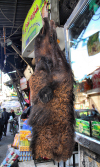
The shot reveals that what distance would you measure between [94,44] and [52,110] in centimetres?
141

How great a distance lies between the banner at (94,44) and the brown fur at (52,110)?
96 cm

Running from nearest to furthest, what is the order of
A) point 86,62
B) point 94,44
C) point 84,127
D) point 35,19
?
1. point 84,127
2. point 94,44
3. point 86,62
4. point 35,19

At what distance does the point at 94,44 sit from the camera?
1.94m

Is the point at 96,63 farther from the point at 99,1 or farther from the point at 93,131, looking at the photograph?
the point at 93,131

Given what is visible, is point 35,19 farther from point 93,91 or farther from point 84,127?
point 84,127

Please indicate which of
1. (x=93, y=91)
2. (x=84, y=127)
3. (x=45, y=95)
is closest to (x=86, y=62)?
(x=93, y=91)

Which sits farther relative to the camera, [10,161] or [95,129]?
[10,161]

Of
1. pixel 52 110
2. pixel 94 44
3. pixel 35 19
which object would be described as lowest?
pixel 52 110

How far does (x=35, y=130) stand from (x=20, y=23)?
→ 19.6 feet

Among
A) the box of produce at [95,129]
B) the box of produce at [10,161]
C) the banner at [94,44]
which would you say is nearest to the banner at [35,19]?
the banner at [94,44]

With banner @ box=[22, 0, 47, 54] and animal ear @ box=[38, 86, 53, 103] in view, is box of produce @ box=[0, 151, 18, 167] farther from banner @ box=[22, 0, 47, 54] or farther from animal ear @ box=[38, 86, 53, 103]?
animal ear @ box=[38, 86, 53, 103]

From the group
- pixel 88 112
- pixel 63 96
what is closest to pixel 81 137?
pixel 88 112

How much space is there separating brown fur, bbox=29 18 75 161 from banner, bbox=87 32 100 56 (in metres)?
0.96

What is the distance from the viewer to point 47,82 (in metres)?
1.03
